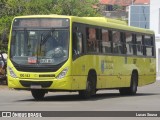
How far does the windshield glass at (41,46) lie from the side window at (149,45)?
8773mm

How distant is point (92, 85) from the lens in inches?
918

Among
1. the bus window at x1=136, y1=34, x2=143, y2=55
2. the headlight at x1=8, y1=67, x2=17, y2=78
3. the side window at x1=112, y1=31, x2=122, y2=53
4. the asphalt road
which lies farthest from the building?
the headlight at x1=8, y1=67, x2=17, y2=78

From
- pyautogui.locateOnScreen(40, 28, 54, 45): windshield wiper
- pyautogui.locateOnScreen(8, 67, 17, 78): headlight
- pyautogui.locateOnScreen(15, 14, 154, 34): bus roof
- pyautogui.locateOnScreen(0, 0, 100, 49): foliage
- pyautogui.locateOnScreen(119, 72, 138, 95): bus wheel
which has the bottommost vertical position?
pyautogui.locateOnScreen(119, 72, 138, 95): bus wheel

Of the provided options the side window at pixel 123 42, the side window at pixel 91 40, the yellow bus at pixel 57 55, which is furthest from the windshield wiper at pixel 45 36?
the side window at pixel 123 42

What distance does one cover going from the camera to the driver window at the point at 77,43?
21766mm

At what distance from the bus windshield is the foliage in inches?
572

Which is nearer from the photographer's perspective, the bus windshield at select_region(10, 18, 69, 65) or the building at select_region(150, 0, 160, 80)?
the bus windshield at select_region(10, 18, 69, 65)

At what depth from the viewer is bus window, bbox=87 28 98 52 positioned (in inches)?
905

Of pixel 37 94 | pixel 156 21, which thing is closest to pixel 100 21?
pixel 37 94

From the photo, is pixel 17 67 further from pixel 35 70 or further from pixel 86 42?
pixel 86 42

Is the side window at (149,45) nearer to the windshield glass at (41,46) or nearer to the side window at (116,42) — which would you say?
the side window at (116,42)

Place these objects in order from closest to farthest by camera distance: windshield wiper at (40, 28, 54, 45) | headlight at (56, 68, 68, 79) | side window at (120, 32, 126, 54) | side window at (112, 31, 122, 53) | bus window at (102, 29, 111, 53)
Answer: headlight at (56, 68, 68, 79), windshield wiper at (40, 28, 54, 45), bus window at (102, 29, 111, 53), side window at (112, 31, 122, 53), side window at (120, 32, 126, 54)

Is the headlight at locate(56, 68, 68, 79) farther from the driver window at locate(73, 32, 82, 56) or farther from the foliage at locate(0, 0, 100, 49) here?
the foliage at locate(0, 0, 100, 49)

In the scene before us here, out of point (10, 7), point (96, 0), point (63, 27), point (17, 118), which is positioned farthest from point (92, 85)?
point (96, 0)
